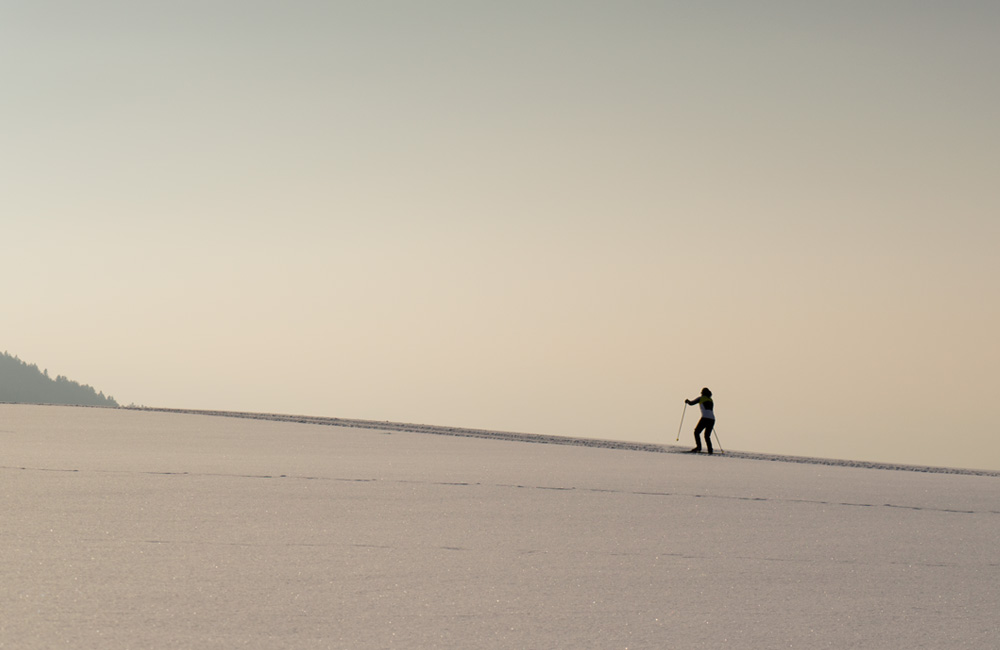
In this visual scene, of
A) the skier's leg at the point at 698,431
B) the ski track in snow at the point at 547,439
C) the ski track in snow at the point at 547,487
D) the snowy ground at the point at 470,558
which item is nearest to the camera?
the snowy ground at the point at 470,558

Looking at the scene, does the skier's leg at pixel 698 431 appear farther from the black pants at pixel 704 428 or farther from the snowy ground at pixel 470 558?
the snowy ground at pixel 470 558

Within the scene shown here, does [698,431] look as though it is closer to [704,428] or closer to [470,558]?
[704,428]

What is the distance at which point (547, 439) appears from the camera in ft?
82.6

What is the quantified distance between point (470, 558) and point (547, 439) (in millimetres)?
17964

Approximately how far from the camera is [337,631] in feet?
17.0

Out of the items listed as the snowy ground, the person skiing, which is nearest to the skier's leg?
the person skiing

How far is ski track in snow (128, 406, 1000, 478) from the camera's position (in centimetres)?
2053

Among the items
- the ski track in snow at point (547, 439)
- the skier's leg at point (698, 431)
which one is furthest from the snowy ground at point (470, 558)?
the skier's leg at point (698, 431)

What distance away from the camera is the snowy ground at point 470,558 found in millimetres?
5328

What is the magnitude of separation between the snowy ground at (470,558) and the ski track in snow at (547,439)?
5.94 m

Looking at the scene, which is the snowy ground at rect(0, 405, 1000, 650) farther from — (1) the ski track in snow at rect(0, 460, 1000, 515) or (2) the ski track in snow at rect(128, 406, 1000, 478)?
(2) the ski track in snow at rect(128, 406, 1000, 478)

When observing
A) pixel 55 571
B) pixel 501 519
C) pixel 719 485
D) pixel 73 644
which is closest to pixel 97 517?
pixel 55 571

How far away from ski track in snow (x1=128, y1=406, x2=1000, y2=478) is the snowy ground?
5.94 m

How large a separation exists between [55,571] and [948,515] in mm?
9359
